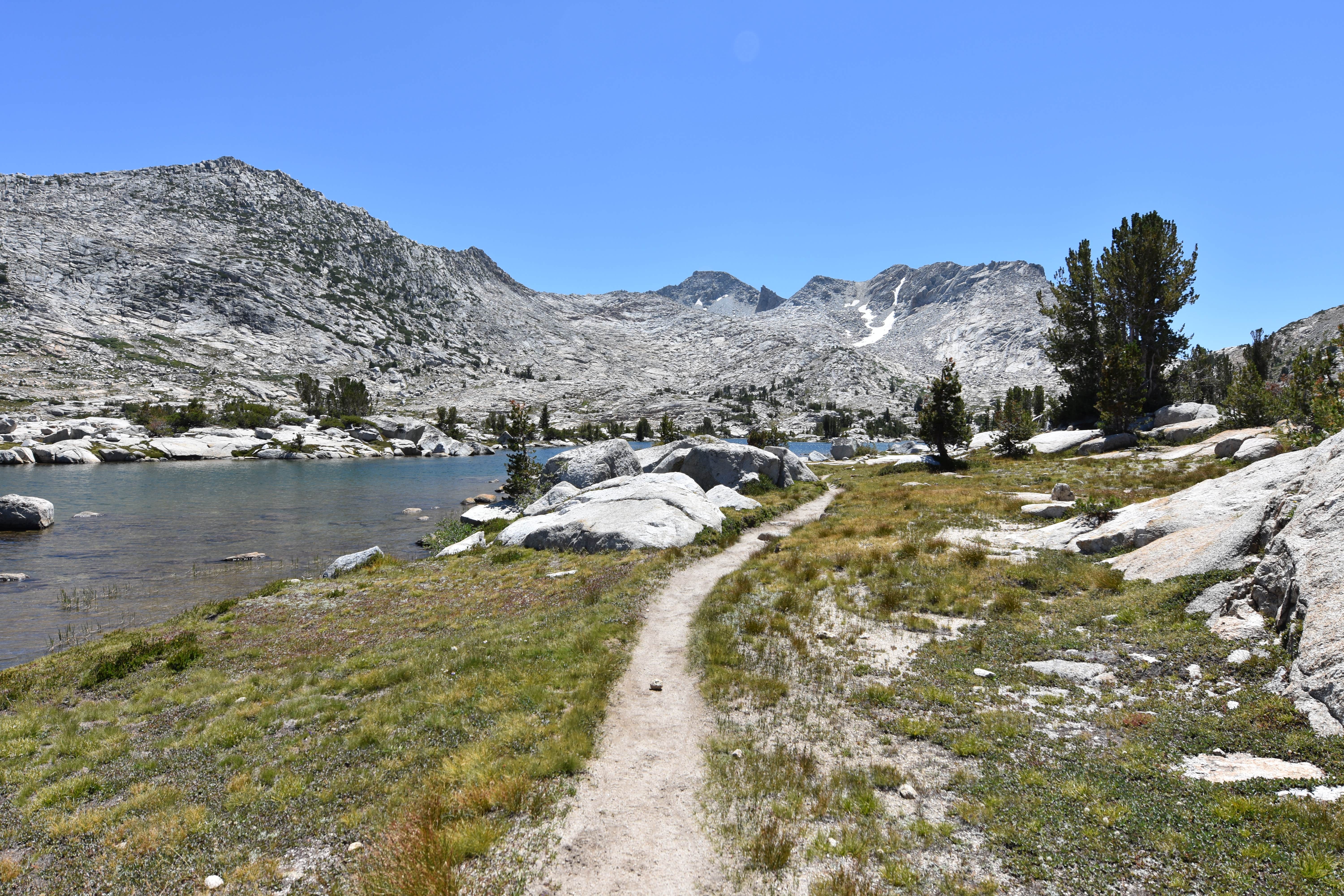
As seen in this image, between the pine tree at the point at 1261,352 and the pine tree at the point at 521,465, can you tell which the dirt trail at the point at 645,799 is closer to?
the pine tree at the point at 521,465

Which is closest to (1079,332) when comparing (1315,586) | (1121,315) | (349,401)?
(1121,315)

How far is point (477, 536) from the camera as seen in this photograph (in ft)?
113

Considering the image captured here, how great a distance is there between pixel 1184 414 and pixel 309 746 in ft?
242

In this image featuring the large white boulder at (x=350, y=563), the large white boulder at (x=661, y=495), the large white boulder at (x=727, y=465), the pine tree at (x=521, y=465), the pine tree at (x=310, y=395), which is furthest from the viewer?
the pine tree at (x=310, y=395)

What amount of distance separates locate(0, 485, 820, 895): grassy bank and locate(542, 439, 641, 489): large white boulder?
24778mm

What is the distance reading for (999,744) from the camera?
970 cm

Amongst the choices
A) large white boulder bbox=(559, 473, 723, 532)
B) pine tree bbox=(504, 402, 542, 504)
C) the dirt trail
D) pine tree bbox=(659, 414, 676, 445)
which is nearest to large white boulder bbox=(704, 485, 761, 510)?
large white boulder bbox=(559, 473, 723, 532)

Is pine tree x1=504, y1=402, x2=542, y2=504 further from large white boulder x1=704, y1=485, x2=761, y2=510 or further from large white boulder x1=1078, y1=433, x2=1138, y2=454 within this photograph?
large white boulder x1=1078, y1=433, x2=1138, y2=454

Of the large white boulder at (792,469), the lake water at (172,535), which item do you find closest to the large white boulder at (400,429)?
the lake water at (172,535)

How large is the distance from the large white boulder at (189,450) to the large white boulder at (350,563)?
9825cm

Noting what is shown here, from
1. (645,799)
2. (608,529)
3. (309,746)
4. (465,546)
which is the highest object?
(608,529)

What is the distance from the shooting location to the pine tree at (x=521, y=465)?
5141cm

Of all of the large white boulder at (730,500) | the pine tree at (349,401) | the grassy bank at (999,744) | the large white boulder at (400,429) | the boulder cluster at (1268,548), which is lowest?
the grassy bank at (999,744)

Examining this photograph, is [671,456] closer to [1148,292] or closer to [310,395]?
[1148,292]
